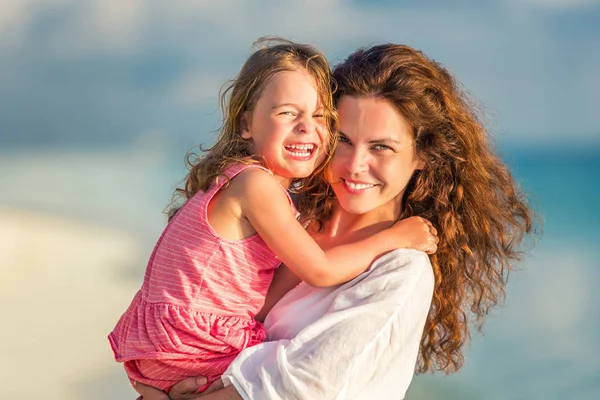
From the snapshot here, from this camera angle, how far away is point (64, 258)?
810 cm

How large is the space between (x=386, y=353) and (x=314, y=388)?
0.24 m

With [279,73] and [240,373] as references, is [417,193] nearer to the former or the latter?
[279,73]

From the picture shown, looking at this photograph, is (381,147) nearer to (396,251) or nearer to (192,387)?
(396,251)

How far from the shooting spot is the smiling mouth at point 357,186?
9.64ft

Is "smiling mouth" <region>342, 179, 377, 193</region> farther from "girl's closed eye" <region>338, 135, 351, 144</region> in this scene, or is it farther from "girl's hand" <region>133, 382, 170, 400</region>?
"girl's hand" <region>133, 382, 170, 400</region>

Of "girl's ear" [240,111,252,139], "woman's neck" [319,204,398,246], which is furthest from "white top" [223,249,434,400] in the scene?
"girl's ear" [240,111,252,139]

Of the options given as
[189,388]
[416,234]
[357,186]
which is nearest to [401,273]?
[416,234]

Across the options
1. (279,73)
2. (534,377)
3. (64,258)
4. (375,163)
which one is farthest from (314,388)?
(64,258)

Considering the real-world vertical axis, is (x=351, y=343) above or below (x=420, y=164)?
below

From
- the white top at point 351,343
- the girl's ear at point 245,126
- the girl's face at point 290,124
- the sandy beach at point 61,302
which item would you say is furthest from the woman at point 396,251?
the sandy beach at point 61,302

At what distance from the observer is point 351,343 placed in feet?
8.75

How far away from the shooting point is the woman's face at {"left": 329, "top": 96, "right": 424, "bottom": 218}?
2871 mm

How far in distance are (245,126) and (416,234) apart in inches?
25.0

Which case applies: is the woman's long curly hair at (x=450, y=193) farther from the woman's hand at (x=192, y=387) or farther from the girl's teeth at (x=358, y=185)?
the woman's hand at (x=192, y=387)
